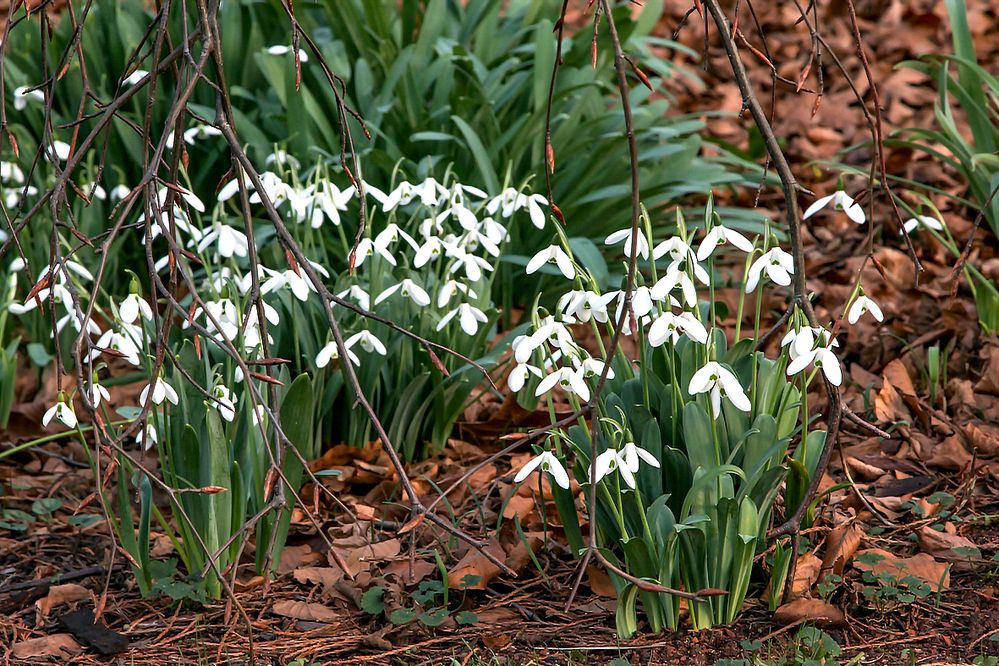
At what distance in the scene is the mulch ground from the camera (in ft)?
6.20

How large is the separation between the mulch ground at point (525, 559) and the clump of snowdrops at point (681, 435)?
0.38ft

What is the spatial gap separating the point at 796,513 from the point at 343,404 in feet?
4.06

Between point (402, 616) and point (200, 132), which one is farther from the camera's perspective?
point (200, 132)

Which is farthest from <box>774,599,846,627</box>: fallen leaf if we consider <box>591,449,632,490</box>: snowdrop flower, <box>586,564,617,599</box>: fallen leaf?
<box>591,449,632,490</box>: snowdrop flower

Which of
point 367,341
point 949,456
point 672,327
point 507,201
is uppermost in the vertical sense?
point 507,201

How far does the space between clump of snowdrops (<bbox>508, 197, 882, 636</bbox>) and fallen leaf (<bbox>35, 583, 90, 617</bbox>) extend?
1004mm

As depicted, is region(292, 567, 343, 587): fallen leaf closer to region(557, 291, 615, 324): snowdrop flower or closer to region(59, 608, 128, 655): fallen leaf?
region(59, 608, 128, 655): fallen leaf

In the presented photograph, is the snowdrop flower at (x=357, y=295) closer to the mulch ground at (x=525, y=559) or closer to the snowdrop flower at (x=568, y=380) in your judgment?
the mulch ground at (x=525, y=559)

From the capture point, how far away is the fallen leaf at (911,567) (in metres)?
1.98

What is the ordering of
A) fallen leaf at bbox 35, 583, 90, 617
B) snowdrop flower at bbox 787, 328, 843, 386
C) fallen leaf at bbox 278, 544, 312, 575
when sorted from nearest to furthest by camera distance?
1. snowdrop flower at bbox 787, 328, 843, 386
2. fallen leaf at bbox 35, 583, 90, 617
3. fallen leaf at bbox 278, 544, 312, 575

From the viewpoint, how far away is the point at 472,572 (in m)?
2.09

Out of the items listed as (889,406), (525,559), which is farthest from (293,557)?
(889,406)

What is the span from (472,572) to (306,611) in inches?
13.1

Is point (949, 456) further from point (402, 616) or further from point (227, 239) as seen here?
point (227, 239)
